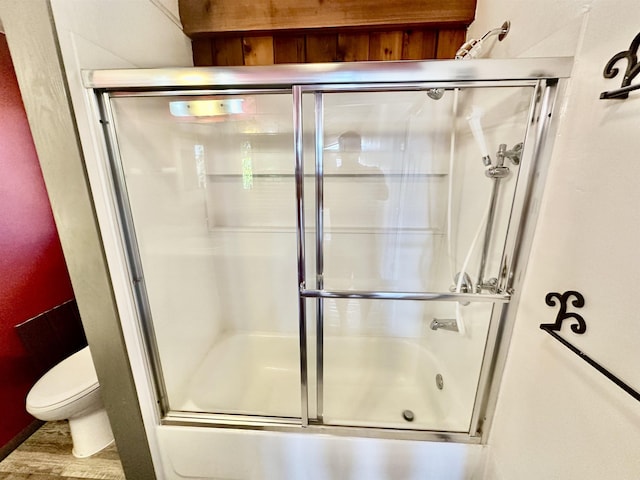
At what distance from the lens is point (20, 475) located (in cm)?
136

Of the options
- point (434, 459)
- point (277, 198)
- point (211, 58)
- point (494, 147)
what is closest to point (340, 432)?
point (434, 459)

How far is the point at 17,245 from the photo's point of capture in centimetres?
149

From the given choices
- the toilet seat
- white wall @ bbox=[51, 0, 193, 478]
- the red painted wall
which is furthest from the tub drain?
the red painted wall

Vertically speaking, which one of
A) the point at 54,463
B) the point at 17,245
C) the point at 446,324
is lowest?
the point at 54,463

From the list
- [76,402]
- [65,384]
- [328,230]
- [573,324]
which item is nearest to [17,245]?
[65,384]

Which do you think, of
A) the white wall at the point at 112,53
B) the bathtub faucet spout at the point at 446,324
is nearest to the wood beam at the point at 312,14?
the white wall at the point at 112,53

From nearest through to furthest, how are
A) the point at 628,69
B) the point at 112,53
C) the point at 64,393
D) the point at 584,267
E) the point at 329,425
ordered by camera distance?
the point at 628,69 → the point at 584,267 → the point at 112,53 → the point at 329,425 → the point at 64,393

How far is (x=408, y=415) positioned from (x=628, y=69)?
1529mm

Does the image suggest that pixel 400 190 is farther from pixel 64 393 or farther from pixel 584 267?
pixel 64 393

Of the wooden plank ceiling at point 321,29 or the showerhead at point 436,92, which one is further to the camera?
the wooden plank ceiling at point 321,29

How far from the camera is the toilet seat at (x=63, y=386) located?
4.18ft

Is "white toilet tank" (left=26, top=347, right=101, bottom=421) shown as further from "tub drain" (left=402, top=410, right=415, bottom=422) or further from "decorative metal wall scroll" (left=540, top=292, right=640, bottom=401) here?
"decorative metal wall scroll" (left=540, top=292, right=640, bottom=401)

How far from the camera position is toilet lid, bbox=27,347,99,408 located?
1.29m

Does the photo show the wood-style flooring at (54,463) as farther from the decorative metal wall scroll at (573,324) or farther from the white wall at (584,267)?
the decorative metal wall scroll at (573,324)
